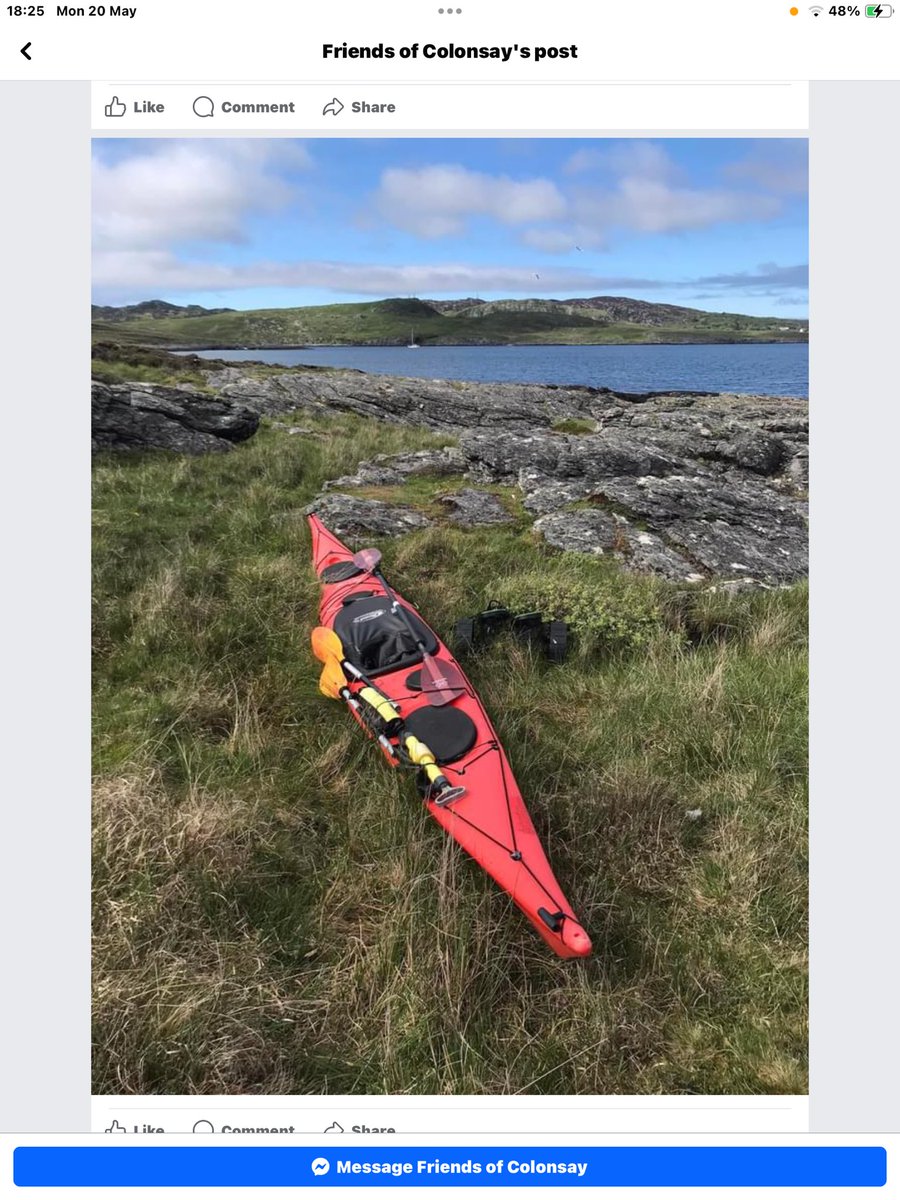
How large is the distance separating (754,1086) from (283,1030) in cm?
262

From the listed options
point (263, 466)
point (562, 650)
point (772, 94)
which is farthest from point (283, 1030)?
point (263, 466)

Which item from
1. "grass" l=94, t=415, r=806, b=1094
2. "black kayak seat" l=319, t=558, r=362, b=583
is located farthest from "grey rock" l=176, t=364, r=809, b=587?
"grass" l=94, t=415, r=806, b=1094

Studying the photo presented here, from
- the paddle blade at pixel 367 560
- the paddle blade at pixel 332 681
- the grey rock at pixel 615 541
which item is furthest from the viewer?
the grey rock at pixel 615 541

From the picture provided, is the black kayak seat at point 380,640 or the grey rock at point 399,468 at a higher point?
the grey rock at point 399,468

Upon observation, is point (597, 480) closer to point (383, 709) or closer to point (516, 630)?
point (516, 630)

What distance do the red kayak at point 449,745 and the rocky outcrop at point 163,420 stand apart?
415 inches

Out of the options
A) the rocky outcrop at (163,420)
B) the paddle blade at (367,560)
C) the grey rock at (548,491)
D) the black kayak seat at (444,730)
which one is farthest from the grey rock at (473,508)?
the rocky outcrop at (163,420)

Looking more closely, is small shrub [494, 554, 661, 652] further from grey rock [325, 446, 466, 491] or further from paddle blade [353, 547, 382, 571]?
grey rock [325, 446, 466, 491]

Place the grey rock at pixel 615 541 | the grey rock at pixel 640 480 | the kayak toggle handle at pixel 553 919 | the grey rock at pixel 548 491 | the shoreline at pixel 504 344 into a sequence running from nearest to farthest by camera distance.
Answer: the kayak toggle handle at pixel 553 919 → the grey rock at pixel 615 541 → the grey rock at pixel 640 480 → the grey rock at pixel 548 491 → the shoreline at pixel 504 344

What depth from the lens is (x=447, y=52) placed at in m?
3.37

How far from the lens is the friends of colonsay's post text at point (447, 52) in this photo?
3.36 meters

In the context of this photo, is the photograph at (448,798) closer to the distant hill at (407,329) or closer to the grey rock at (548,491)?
the grey rock at (548,491)

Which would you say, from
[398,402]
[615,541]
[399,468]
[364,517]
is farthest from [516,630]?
[398,402]

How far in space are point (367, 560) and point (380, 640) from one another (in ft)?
7.37
